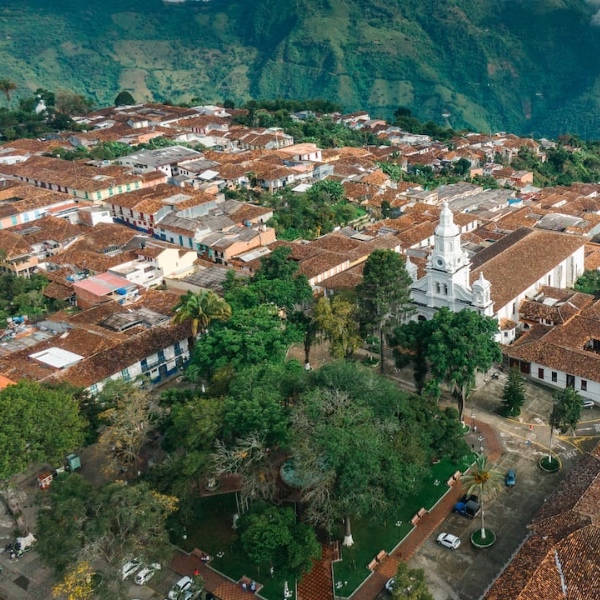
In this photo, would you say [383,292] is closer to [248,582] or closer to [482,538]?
[482,538]

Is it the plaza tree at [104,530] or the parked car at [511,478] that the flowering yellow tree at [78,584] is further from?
the parked car at [511,478]

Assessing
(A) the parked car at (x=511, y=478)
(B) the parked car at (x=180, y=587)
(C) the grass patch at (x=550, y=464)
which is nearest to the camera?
(B) the parked car at (x=180, y=587)

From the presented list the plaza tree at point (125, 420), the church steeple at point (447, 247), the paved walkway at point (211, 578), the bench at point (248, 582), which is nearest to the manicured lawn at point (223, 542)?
the bench at point (248, 582)

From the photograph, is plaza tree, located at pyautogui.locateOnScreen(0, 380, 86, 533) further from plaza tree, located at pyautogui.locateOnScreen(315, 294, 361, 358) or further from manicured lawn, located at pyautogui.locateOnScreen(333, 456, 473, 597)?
plaza tree, located at pyautogui.locateOnScreen(315, 294, 361, 358)

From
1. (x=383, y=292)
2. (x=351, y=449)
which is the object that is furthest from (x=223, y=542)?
(x=383, y=292)

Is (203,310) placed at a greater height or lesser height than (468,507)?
greater

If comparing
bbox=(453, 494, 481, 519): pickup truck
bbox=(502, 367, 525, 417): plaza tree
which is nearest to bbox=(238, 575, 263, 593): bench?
bbox=(453, 494, 481, 519): pickup truck

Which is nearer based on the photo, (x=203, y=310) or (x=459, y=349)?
(x=459, y=349)
